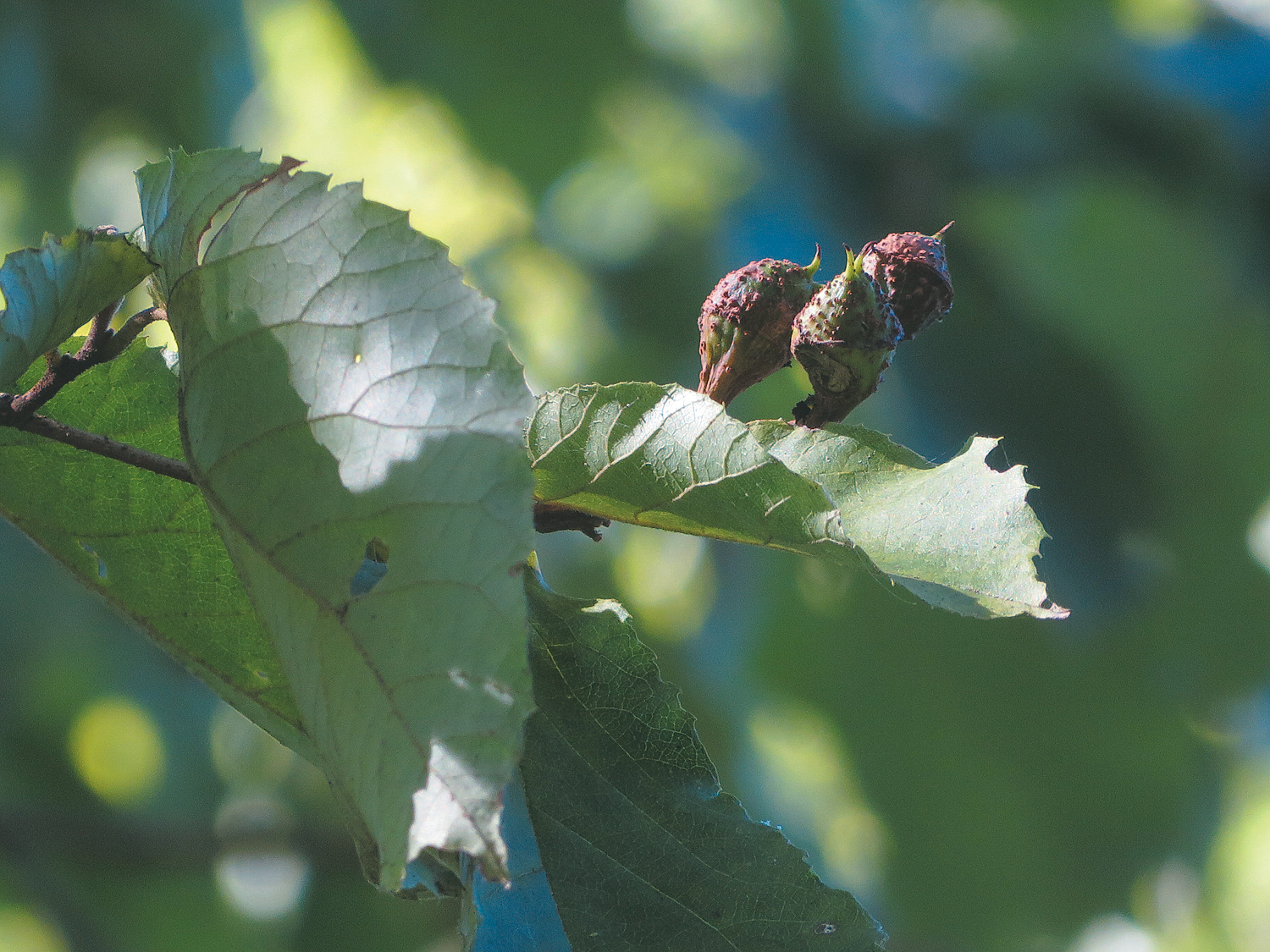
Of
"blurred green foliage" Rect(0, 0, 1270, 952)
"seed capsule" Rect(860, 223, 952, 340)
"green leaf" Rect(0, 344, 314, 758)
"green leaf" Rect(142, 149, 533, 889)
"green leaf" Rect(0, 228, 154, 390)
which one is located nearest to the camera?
"green leaf" Rect(142, 149, 533, 889)

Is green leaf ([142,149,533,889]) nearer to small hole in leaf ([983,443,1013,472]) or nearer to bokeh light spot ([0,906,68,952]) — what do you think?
small hole in leaf ([983,443,1013,472])

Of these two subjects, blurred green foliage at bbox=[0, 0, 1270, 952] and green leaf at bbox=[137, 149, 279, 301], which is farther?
blurred green foliage at bbox=[0, 0, 1270, 952]

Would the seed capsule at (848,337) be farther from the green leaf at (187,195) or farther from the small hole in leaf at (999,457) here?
the green leaf at (187,195)

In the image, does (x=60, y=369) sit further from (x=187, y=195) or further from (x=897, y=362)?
(x=897, y=362)

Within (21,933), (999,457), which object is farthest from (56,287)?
(21,933)

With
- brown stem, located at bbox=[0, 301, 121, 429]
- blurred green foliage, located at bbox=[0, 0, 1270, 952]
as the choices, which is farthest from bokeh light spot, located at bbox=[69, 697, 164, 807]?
brown stem, located at bbox=[0, 301, 121, 429]
